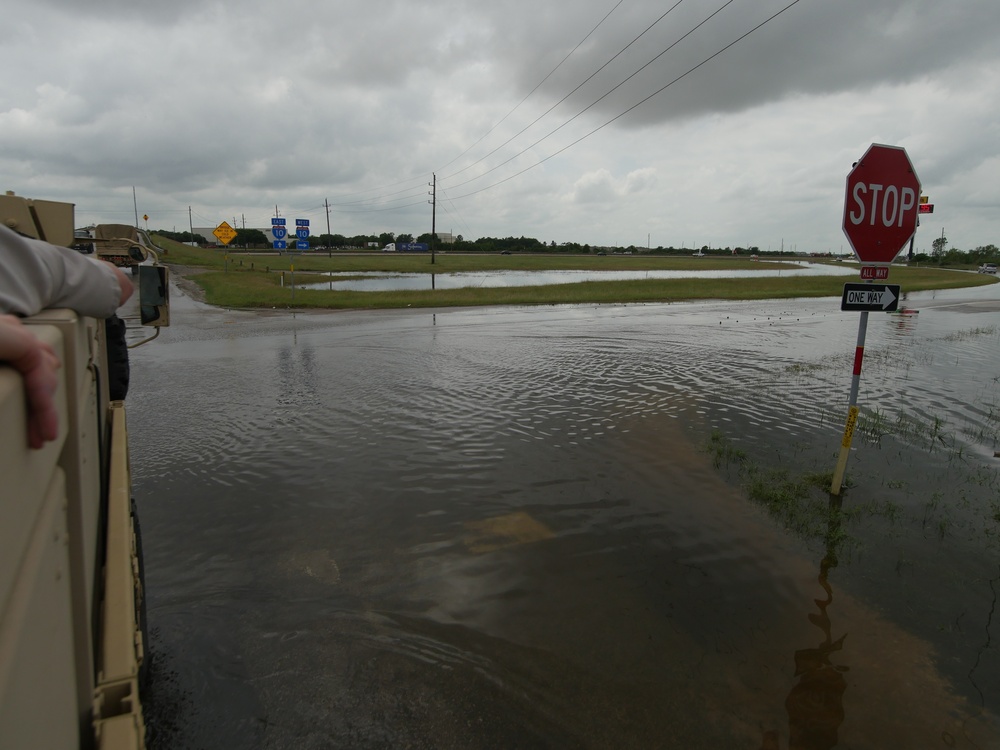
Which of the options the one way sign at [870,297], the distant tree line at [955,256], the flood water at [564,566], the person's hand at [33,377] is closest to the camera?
the person's hand at [33,377]

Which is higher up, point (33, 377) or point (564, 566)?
point (33, 377)

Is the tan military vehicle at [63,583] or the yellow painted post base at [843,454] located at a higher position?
the tan military vehicle at [63,583]

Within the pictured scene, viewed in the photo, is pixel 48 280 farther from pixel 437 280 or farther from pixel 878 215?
pixel 437 280

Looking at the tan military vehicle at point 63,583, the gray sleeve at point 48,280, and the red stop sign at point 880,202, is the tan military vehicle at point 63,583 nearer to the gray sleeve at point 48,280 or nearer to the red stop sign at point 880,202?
the gray sleeve at point 48,280

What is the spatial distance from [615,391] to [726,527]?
16.5ft

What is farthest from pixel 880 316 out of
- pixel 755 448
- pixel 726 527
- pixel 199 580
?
pixel 199 580

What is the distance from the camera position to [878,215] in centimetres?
594

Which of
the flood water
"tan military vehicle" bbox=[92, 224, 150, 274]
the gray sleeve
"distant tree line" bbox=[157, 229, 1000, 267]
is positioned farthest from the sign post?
"distant tree line" bbox=[157, 229, 1000, 267]

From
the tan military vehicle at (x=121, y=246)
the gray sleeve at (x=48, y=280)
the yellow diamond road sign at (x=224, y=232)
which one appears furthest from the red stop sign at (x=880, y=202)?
the yellow diamond road sign at (x=224, y=232)

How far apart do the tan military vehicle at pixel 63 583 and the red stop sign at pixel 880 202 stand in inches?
247

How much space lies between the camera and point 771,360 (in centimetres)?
1355

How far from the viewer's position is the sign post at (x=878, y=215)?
584cm

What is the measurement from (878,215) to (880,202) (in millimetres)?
121

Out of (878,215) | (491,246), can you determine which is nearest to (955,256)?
(491,246)
